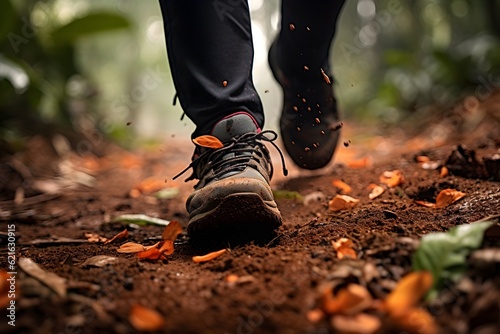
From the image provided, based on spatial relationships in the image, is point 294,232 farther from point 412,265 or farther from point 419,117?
point 419,117

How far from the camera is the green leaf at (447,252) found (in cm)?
87

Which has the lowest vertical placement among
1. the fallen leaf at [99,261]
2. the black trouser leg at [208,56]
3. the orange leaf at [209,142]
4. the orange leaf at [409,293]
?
the fallen leaf at [99,261]

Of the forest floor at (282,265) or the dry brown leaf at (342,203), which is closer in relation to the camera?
the forest floor at (282,265)

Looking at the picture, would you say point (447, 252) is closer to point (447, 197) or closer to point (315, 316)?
point (315, 316)

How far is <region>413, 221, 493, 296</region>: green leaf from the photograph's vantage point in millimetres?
873

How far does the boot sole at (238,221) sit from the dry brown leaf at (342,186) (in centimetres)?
63

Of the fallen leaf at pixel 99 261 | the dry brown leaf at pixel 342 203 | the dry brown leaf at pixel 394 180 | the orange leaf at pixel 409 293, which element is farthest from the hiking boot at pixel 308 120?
the orange leaf at pixel 409 293

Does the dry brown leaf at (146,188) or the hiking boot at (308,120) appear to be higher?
the hiking boot at (308,120)

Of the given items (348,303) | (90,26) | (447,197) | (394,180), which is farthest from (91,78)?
(348,303)

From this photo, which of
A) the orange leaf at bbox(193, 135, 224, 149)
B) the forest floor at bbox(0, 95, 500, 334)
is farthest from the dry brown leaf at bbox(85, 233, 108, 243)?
the orange leaf at bbox(193, 135, 224, 149)

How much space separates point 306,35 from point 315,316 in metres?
1.32

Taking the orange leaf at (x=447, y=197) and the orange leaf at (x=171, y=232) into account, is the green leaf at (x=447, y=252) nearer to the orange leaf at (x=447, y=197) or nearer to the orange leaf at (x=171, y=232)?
the orange leaf at (x=447, y=197)

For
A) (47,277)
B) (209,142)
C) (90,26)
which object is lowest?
(47,277)

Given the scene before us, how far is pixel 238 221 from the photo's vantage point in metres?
1.28
